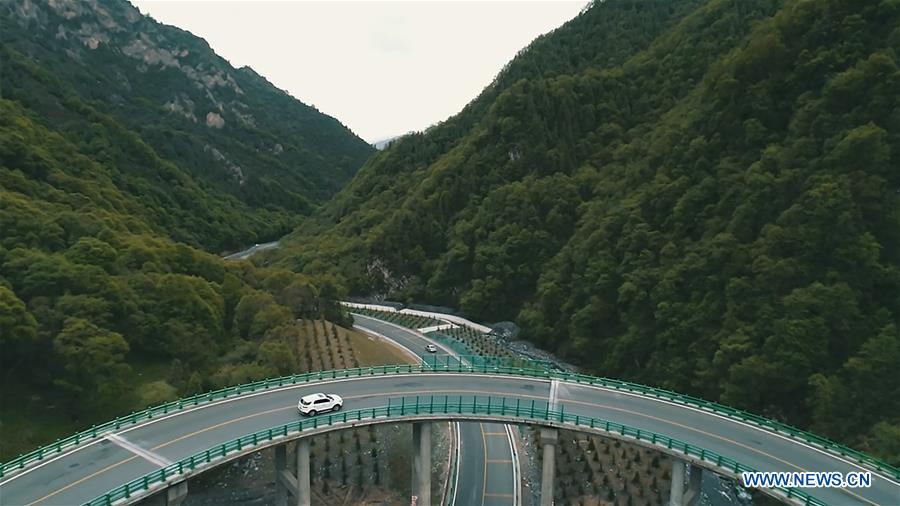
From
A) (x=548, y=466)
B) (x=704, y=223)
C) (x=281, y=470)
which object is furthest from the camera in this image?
(x=704, y=223)

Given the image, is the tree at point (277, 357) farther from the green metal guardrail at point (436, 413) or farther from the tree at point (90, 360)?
the green metal guardrail at point (436, 413)

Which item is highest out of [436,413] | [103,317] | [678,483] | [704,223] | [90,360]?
[704,223]

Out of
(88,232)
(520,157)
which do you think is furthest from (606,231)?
(88,232)

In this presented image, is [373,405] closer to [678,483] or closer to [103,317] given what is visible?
[678,483]

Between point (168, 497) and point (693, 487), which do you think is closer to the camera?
point (168, 497)

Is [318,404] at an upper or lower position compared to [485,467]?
upper

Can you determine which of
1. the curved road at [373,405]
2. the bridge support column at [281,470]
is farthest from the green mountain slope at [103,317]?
the bridge support column at [281,470]

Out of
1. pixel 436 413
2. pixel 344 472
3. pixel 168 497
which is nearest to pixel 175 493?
pixel 168 497
